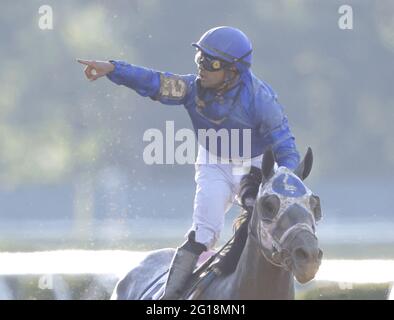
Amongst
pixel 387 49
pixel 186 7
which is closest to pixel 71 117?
pixel 186 7

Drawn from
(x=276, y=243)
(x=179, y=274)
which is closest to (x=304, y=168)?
(x=276, y=243)

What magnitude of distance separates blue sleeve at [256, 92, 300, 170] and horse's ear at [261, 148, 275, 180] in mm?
Answer: 446

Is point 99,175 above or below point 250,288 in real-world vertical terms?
above

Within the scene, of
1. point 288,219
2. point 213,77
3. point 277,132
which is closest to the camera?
point 288,219

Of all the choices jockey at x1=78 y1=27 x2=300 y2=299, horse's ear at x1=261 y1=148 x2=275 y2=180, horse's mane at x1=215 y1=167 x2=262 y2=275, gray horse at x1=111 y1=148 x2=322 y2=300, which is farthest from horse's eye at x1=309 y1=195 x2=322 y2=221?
jockey at x1=78 y1=27 x2=300 y2=299

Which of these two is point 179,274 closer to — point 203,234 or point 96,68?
point 203,234

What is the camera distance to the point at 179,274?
28.9 ft

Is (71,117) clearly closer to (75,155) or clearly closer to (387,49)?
(75,155)

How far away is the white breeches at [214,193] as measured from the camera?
884 cm

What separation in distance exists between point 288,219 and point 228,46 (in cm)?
146

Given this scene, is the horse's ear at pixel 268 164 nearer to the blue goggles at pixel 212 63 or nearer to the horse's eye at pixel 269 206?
the horse's eye at pixel 269 206

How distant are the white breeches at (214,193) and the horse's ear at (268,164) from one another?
0.87 meters
